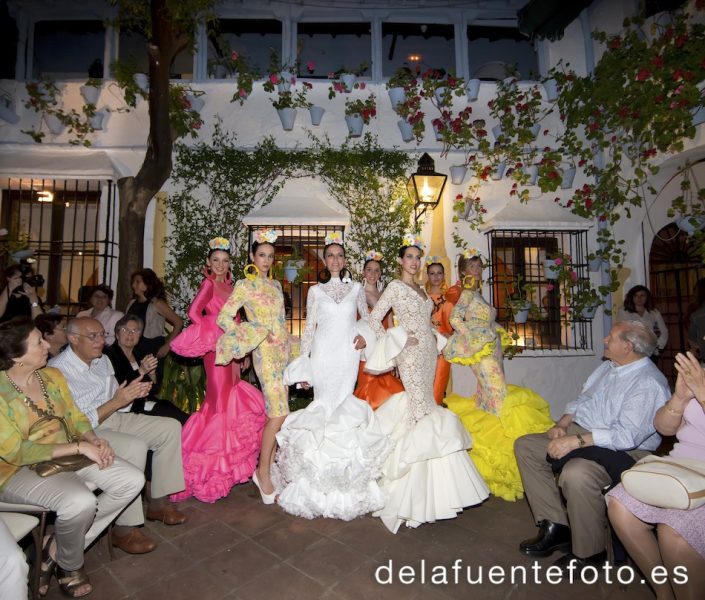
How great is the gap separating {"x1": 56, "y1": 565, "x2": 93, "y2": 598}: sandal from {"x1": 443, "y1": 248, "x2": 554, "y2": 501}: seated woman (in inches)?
118

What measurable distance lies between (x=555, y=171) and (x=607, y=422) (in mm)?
5354

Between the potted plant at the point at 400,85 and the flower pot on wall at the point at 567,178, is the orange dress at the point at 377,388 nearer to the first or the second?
the potted plant at the point at 400,85

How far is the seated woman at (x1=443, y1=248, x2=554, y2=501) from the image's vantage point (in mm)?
3705

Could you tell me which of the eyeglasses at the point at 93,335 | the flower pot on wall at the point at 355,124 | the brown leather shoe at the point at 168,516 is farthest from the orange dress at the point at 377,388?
the flower pot on wall at the point at 355,124

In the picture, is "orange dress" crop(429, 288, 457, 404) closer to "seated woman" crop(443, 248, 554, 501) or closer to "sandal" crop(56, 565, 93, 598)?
"seated woman" crop(443, 248, 554, 501)

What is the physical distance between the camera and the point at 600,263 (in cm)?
702

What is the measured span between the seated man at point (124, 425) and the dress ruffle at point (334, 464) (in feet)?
2.90

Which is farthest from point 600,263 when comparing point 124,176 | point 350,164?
point 124,176

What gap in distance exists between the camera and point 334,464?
316cm

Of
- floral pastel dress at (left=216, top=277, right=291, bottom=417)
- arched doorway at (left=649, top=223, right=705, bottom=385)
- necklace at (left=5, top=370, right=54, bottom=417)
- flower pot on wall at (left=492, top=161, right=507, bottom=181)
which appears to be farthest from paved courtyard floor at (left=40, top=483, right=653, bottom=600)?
arched doorway at (left=649, top=223, right=705, bottom=385)

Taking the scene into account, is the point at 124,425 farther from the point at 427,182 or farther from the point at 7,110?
the point at 7,110

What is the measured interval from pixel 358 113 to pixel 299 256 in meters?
2.54

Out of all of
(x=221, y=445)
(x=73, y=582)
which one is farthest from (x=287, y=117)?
(x=73, y=582)

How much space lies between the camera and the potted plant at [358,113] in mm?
6777
